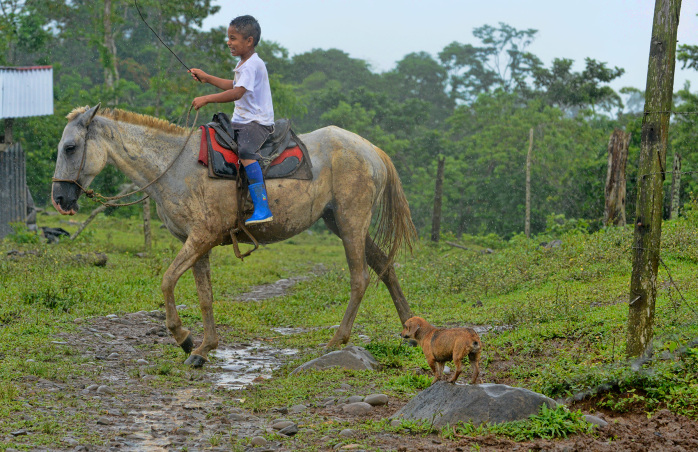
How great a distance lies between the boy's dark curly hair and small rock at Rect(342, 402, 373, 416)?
4.15 metres

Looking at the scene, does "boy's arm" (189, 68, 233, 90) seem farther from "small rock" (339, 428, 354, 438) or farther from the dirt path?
"small rock" (339, 428, 354, 438)

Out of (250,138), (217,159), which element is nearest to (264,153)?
(250,138)

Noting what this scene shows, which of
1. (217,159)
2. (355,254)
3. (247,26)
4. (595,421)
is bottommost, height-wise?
(595,421)

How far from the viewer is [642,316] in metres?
5.50

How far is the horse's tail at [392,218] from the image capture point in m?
8.61

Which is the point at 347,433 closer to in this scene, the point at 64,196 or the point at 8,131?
the point at 64,196

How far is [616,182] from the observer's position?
17.3 metres

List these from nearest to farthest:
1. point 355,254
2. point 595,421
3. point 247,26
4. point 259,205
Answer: point 595,421 → point 259,205 → point 247,26 → point 355,254

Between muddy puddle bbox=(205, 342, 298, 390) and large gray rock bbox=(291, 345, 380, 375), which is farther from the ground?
large gray rock bbox=(291, 345, 380, 375)

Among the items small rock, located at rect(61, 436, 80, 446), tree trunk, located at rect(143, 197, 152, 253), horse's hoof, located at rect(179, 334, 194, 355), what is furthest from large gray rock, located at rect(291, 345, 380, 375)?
tree trunk, located at rect(143, 197, 152, 253)

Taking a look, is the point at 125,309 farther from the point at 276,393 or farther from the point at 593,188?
the point at 593,188

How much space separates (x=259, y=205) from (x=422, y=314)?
164 inches

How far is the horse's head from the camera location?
6797 millimetres

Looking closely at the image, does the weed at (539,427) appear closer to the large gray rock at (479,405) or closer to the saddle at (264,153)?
the large gray rock at (479,405)
